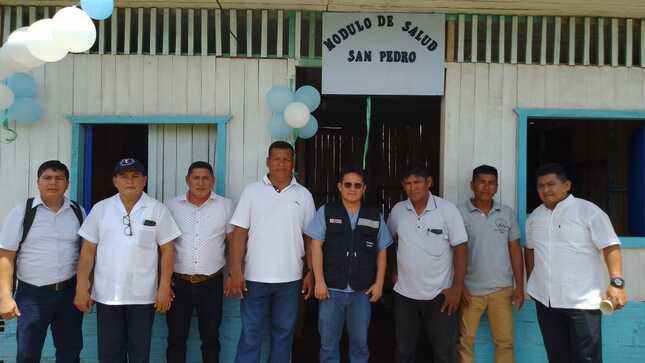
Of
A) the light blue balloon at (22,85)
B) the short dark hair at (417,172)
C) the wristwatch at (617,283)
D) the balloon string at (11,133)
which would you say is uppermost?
the light blue balloon at (22,85)

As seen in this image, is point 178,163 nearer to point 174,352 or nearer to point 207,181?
point 207,181

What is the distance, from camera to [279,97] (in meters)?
4.22

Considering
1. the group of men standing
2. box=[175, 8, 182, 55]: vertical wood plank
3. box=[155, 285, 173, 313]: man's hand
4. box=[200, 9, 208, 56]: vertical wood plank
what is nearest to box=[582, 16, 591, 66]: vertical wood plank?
the group of men standing

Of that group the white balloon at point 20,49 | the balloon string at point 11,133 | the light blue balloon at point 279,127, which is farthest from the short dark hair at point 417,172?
the balloon string at point 11,133

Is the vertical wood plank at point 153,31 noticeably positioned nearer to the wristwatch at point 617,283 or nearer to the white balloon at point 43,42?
the white balloon at point 43,42

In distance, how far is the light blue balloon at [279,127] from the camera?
4.29 meters

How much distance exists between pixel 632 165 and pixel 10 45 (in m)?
4.97

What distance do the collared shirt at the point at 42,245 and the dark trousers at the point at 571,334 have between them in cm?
319

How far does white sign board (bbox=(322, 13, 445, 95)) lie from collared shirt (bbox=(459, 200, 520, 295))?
112cm

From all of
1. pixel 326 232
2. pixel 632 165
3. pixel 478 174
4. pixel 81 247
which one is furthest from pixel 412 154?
pixel 81 247

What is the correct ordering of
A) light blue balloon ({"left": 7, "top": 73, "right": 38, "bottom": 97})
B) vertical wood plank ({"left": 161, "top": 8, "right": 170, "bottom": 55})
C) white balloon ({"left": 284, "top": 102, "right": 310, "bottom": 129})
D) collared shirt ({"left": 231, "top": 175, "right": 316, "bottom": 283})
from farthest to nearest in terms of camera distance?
vertical wood plank ({"left": 161, "top": 8, "right": 170, "bottom": 55}), light blue balloon ({"left": 7, "top": 73, "right": 38, "bottom": 97}), white balloon ({"left": 284, "top": 102, "right": 310, "bottom": 129}), collared shirt ({"left": 231, "top": 175, "right": 316, "bottom": 283})

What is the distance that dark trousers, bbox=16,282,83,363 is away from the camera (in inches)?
140

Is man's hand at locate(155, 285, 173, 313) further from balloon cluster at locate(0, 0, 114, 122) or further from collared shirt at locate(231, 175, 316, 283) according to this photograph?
balloon cluster at locate(0, 0, 114, 122)

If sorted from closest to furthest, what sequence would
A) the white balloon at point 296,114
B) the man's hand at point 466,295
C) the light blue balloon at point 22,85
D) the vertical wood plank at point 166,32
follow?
the man's hand at point 466,295
the white balloon at point 296,114
the light blue balloon at point 22,85
the vertical wood plank at point 166,32
